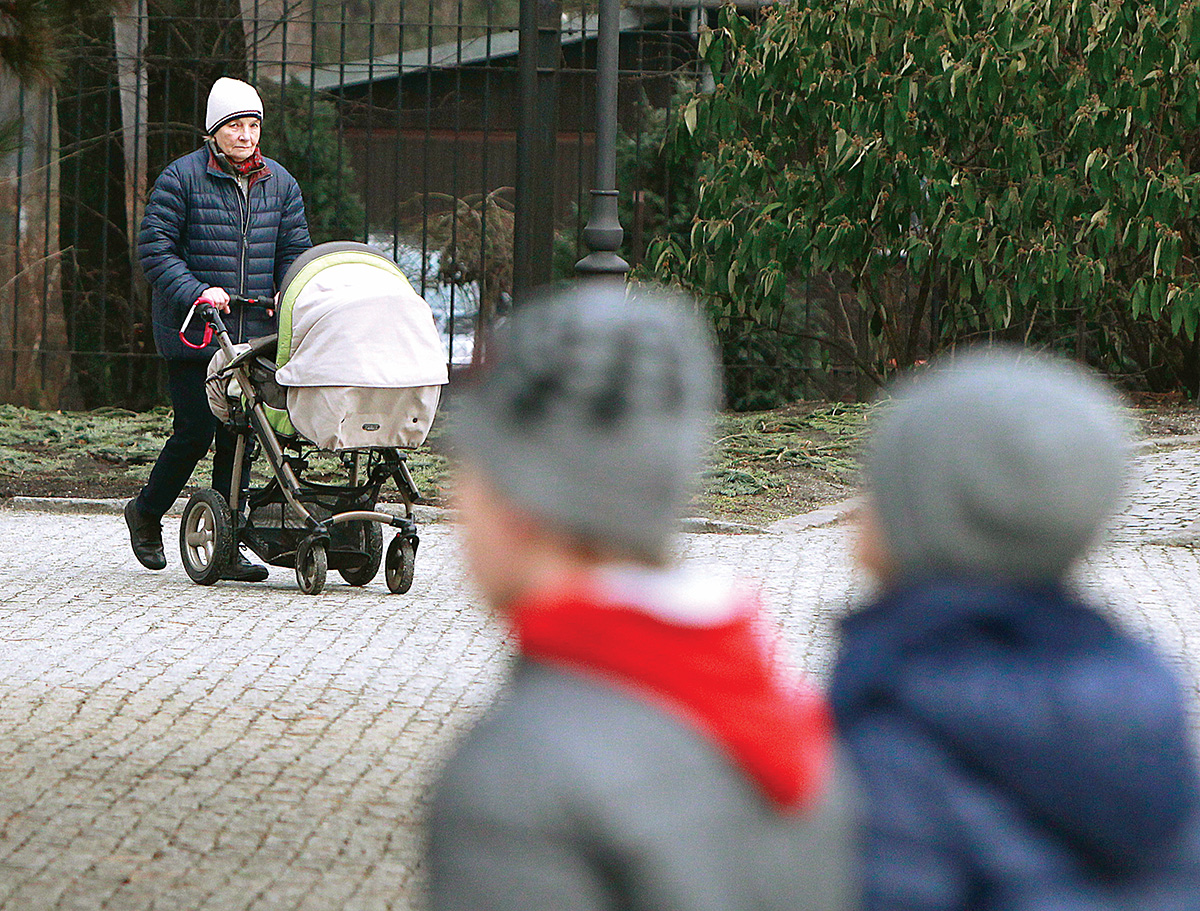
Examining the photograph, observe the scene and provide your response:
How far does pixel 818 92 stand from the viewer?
11.9 meters

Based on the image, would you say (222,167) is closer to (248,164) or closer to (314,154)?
(248,164)

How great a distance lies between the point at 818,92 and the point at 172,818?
29.6ft

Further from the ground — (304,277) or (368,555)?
(304,277)

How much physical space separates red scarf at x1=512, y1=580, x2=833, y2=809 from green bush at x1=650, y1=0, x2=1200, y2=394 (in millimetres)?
10495

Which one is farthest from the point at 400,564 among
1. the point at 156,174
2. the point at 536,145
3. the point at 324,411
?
the point at 156,174

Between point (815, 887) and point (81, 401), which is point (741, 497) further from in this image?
point (815, 887)

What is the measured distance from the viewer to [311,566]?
6762 mm

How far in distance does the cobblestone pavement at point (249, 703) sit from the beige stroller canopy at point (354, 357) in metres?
0.67

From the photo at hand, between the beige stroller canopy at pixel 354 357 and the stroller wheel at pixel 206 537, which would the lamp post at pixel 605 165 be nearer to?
the beige stroller canopy at pixel 354 357

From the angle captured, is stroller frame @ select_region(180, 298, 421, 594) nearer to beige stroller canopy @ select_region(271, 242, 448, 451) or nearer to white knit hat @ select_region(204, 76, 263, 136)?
beige stroller canopy @ select_region(271, 242, 448, 451)

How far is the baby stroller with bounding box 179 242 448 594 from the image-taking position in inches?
255

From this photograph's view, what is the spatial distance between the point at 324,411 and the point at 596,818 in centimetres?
536

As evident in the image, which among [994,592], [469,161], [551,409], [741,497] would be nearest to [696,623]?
[551,409]

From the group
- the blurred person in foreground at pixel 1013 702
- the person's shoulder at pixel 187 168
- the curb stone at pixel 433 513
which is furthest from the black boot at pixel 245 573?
the blurred person in foreground at pixel 1013 702
